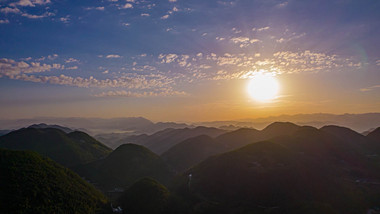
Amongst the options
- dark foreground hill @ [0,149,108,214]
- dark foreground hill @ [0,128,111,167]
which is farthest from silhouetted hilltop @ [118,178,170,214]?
dark foreground hill @ [0,128,111,167]

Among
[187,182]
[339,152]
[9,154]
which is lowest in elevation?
[187,182]

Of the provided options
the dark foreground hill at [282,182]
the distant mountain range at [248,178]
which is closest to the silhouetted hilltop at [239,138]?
the distant mountain range at [248,178]

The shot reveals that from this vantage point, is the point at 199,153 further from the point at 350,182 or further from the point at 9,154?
the point at 9,154

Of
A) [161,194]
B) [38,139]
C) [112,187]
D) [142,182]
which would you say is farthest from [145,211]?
[38,139]

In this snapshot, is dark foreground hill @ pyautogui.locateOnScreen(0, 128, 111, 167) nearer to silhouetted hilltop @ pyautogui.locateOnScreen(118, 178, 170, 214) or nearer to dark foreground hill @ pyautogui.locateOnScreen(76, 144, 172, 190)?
dark foreground hill @ pyautogui.locateOnScreen(76, 144, 172, 190)

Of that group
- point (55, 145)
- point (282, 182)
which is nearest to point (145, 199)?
point (282, 182)

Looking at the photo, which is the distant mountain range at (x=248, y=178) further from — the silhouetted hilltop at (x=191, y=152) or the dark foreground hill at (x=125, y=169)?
the silhouetted hilltop at (x=191, y=152)
